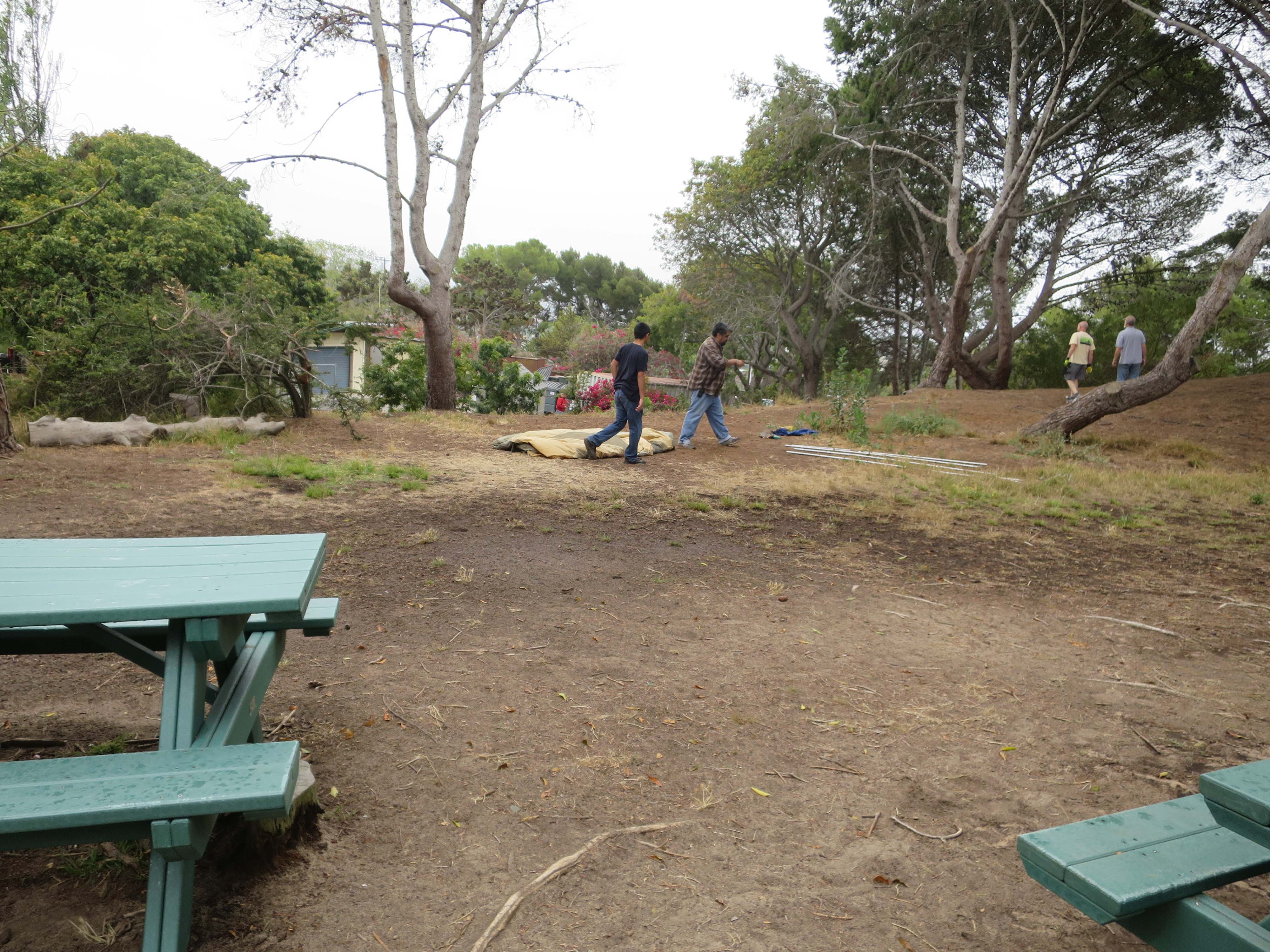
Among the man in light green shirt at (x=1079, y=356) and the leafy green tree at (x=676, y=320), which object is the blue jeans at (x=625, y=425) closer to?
the man in light green shirt at (x=1079, y=356)

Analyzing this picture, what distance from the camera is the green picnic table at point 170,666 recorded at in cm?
140

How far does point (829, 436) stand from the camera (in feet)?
39.1

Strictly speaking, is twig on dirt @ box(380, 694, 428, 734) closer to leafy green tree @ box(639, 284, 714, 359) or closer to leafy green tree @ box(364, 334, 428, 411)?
leafy green tree @ box(364, 334, 428, 411)

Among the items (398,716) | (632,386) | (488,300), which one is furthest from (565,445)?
(488,300)

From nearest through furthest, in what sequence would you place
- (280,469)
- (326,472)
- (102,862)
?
(102,862), (280,469), (326,472)

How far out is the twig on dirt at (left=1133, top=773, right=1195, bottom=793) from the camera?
237 centimetres

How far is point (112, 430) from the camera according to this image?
8.27m

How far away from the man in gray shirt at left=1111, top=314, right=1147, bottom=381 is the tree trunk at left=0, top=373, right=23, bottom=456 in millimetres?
15603

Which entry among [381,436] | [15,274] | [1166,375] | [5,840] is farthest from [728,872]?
[15,274]

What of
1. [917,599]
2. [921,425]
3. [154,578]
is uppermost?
[921,425]

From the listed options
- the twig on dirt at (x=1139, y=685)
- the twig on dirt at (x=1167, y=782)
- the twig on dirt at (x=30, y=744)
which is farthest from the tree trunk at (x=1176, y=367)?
the twig on dirt at (x=30, y=744)

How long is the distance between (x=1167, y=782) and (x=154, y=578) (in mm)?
3013

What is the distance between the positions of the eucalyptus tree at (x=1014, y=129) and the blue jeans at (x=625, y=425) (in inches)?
386

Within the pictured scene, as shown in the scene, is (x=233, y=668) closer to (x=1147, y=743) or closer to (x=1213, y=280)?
(x=1147, y=743)
